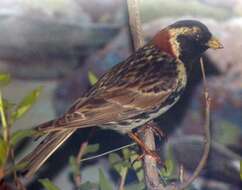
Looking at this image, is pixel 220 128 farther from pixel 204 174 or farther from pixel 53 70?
pixel 53 70

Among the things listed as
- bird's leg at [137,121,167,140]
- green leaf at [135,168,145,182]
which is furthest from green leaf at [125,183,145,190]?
bird's leg at [137,121,167,140]

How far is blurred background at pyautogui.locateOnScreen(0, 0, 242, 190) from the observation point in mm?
1402

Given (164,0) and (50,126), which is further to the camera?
(164,0)

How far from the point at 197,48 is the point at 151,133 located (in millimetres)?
215

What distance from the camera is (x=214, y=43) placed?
50.5 inches

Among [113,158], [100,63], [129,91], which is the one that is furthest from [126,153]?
[100,63]

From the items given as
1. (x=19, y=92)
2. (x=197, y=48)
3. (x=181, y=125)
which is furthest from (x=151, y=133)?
(x=19, y=92)

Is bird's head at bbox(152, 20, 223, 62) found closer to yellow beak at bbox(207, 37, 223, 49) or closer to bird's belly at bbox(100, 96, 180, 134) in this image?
yellow beak at bbox(207, 37, 223, 49)

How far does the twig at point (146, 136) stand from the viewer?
48.4 inches

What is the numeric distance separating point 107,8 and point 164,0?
133 mm

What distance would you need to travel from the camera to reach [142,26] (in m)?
1.41

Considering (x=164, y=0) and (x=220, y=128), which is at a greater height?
(x=164, y=0)

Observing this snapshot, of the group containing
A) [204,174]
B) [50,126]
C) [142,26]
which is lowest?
[204,174]

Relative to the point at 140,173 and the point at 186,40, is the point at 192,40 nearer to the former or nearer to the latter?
the point at 186,40
